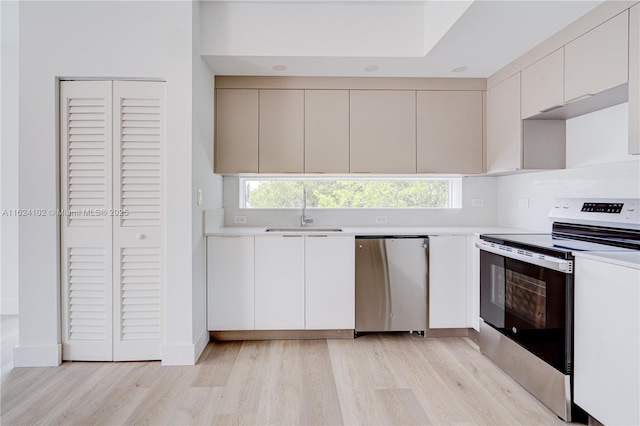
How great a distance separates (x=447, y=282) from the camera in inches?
113

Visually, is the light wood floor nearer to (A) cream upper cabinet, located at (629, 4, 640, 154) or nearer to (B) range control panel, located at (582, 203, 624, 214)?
(B) range control panel, located at (582, 203, 624, 214)

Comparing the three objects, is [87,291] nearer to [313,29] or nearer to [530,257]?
[313,29]

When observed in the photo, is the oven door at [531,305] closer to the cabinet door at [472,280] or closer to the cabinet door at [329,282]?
the cabinet door at [472,280]

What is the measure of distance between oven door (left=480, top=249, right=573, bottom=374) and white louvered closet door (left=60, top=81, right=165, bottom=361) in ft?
7.91

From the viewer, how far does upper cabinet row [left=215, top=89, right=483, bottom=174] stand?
10.0ft

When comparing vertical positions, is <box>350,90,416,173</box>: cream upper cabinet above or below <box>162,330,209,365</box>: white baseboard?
above

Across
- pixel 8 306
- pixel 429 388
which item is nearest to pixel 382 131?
pixel 429 388

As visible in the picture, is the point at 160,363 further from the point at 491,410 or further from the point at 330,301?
the point at 491,410

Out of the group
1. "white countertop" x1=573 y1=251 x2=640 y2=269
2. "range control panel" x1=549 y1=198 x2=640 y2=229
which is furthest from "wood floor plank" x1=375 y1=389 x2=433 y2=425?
"range control panel" x1=549 y1=198 x2=640 y2=229

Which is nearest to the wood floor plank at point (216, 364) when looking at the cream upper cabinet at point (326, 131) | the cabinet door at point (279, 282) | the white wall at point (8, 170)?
the cabinet door at point (279, 282)

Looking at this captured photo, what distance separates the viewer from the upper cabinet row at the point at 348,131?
10.0ft

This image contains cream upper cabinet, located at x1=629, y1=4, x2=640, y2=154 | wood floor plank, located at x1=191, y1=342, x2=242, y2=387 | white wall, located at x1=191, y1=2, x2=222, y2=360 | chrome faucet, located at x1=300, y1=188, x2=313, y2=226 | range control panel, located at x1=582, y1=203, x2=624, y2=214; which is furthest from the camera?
chrome faucet, located at x1=300, y1=188, x2=313, y2=226

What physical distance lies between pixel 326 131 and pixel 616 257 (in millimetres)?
2209

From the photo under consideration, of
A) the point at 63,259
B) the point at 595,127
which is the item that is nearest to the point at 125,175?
the point at 63,259
